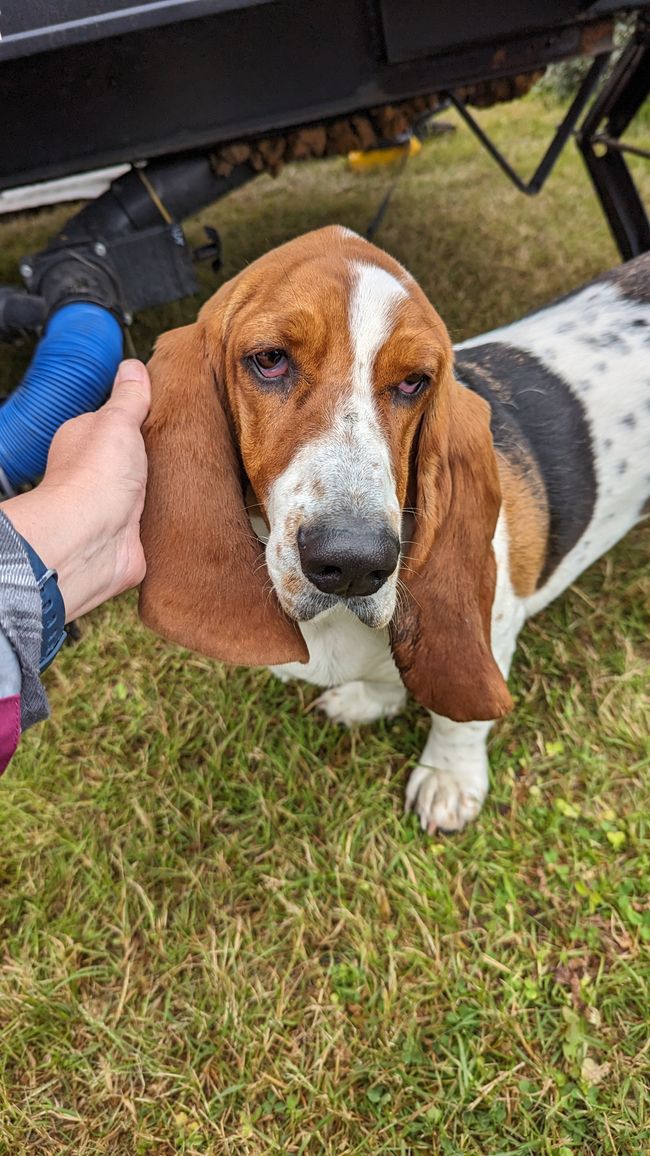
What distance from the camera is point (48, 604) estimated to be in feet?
4.76

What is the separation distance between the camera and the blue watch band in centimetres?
142

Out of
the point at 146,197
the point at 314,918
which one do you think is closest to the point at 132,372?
the point at 314,918

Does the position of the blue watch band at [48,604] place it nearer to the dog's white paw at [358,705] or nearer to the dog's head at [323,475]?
the dog's head at [323,475]

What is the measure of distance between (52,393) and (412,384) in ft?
4.29

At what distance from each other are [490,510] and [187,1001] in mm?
1490

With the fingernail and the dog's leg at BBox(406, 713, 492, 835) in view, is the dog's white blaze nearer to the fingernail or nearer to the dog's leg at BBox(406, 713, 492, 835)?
the fingernail

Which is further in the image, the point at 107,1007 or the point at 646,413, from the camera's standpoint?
the point at 646,413

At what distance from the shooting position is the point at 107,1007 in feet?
6.57

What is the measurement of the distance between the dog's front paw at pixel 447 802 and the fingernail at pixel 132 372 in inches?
55.2

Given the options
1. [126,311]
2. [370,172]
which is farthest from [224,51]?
[370,172]

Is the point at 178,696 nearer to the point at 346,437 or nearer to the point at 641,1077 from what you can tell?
the point at 346,437

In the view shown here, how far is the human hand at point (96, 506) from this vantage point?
1.58m

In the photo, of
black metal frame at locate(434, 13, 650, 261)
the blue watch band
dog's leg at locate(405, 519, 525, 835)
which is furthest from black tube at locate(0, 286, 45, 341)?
black metal frame at locate(434, 13, 650, 261)

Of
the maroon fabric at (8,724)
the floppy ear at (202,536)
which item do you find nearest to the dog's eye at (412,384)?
the floppy ear at (202,536)
